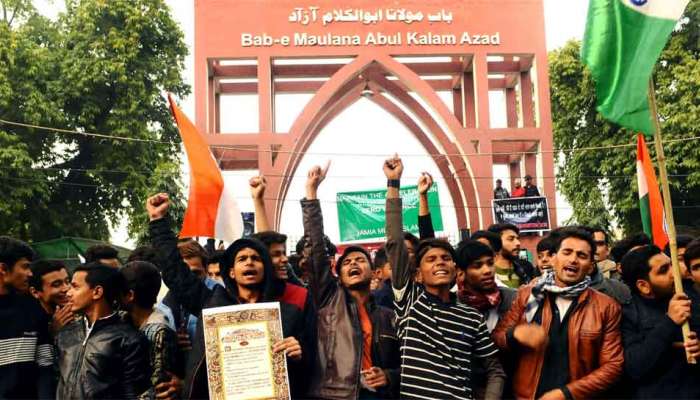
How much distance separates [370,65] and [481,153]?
3419 millimetres

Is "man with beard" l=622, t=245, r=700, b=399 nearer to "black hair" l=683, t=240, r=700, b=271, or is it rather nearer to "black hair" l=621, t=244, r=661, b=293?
"black hair" l=621, t=244, r=661, b=293

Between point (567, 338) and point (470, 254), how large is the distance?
742 millimetres

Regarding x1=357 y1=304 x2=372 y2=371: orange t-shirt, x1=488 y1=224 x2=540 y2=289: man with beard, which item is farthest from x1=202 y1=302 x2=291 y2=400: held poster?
x1=488 y1=224 x2=540 y2=289: man with beard

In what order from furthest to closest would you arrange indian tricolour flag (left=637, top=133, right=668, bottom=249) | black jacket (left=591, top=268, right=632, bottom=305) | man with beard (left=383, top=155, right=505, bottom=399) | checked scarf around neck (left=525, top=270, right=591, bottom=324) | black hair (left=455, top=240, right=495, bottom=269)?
indian tricolour flag (left=637, top=133, right=668, bottom=249) → black jacket (left=591, top=268, right=632, bottom=305) → black hair (left=455, top=240, right=495, bottom=269) → checked scarf around neck (left=525, top=270, right=591, bottom=324) → man with beard (left=383, top=155, right=505, bottom=399)

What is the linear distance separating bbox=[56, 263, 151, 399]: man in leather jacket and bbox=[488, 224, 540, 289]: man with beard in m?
2.71

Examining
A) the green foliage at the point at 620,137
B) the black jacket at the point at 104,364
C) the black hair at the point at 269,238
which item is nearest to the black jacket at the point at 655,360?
the black hair at the point at 269,238

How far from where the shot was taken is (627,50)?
3.73 m

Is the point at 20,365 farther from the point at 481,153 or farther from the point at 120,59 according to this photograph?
the point at 120,59

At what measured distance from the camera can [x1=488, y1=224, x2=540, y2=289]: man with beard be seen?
17.0ft

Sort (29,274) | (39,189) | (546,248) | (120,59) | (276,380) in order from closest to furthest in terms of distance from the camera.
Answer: (276,380) < (29,274) < (546,248) < (39,189) < (120,59)

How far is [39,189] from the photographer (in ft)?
54.9

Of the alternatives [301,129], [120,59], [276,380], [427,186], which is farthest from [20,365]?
[120,59]

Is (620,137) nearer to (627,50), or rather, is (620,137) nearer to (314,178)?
(627,50)

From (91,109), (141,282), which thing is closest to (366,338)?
(141,282)
